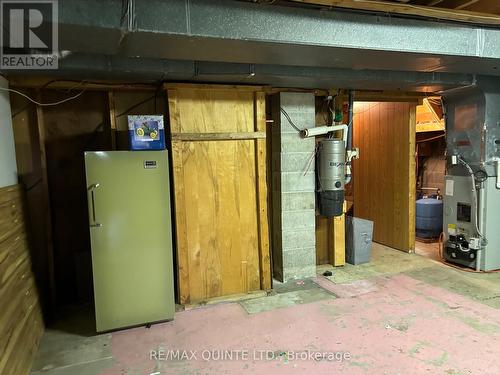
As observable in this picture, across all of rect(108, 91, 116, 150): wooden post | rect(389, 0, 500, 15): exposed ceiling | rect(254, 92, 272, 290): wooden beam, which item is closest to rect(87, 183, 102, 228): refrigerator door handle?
rect(108, 91, 116, 150): wooden post

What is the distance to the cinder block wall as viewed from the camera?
12.4 ft

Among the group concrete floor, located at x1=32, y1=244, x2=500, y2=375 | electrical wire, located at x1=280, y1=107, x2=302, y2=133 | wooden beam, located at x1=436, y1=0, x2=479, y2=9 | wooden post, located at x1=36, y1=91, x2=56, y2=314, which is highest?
wooden beam, located at x1=436, y1=0, x2=479, y2=9

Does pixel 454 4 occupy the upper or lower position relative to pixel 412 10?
upper

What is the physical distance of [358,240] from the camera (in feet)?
14.2

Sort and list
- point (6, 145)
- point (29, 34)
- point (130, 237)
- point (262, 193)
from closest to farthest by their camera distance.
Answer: point (29, 34)
point (6, 145)
point (130, 237)
point (262, 193)

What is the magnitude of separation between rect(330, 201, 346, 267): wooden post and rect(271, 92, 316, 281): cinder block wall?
1.50 ft

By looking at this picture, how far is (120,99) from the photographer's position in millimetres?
3438

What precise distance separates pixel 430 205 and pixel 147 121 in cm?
443

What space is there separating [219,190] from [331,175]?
128 cm

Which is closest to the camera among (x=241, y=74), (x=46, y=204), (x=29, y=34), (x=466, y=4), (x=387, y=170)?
(x=29, y=34)

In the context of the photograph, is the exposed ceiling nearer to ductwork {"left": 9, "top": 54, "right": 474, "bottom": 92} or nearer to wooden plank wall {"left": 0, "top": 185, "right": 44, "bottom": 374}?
ductwork {"left": 9, "top": 54, "right": 474, "bottom": 92}

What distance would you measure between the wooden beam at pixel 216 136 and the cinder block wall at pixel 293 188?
0.44 meters

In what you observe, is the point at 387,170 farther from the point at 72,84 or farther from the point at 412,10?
the point at 72,84

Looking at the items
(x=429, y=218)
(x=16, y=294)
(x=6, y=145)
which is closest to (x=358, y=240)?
(x=429, y=218)
